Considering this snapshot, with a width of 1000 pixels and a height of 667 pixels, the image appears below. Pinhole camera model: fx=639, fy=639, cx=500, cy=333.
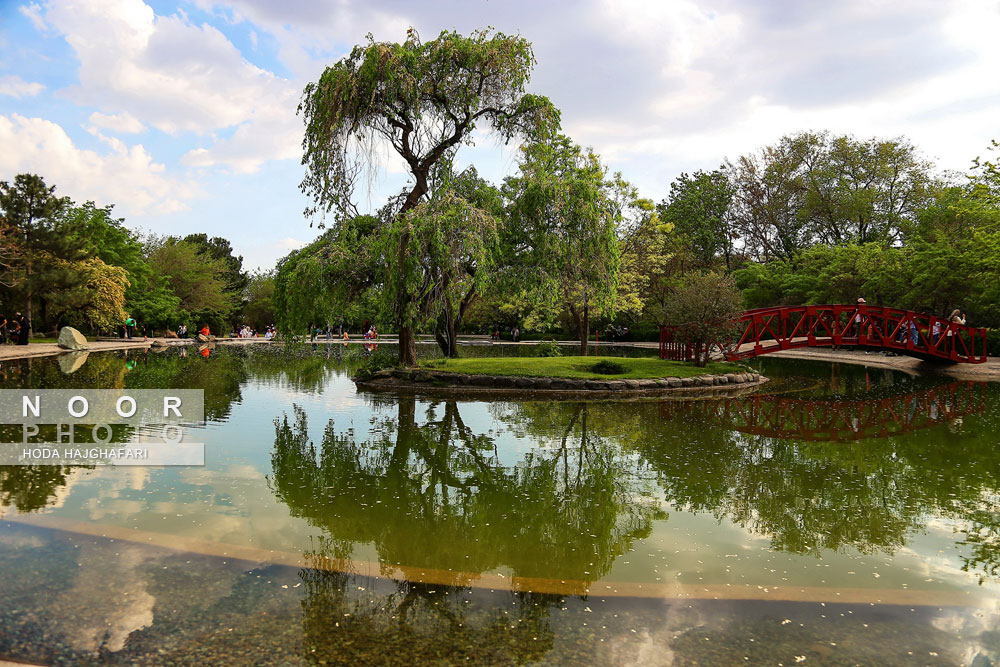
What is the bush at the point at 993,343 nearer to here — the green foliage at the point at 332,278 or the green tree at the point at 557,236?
the green tree at the point at 557,236

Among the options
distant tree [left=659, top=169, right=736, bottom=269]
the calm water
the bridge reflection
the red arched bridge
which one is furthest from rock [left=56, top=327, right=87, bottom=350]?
distant tree [left=659, top=169, right=736, bottom=269]

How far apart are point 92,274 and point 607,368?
32.8m

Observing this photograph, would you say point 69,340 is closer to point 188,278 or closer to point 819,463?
point 188,278

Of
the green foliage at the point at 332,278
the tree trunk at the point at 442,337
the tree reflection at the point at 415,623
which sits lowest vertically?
the tree reflection at the point at 415,623

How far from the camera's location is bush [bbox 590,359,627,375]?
68.6 ft

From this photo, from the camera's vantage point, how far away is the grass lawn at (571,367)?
2009 cm

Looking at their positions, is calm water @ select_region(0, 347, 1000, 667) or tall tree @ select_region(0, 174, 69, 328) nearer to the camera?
calm water @ select_region(0, 347, 1000, 667)

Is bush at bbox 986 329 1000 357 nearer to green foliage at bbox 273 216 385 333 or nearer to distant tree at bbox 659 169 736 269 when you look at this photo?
distant tree at bbox 659 169 736 269

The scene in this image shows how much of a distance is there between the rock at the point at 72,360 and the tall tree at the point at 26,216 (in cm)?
473

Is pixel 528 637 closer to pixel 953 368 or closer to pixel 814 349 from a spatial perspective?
pixel 953 368

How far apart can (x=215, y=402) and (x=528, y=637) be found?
13656mm

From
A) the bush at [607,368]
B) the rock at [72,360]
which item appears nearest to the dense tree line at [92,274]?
the rock at [72,360]

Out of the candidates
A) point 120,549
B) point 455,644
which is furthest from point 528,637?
point 120,549

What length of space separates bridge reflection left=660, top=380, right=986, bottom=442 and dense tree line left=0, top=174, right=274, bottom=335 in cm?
3363
